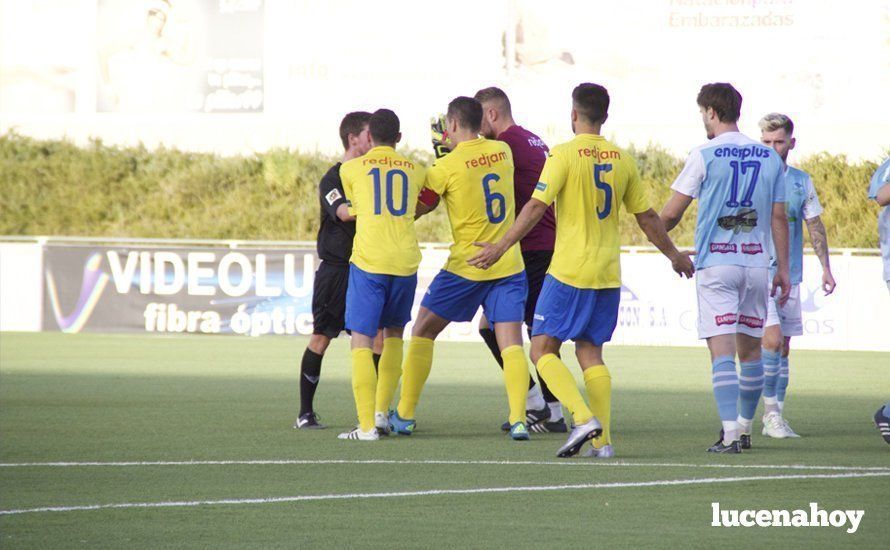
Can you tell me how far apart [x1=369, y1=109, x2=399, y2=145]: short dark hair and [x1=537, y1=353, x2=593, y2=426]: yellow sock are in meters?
1.85

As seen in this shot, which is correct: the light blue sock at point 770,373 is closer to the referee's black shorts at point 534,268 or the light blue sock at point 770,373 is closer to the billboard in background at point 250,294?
the referee's black shorts at point 534,268

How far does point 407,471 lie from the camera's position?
7.89 meters

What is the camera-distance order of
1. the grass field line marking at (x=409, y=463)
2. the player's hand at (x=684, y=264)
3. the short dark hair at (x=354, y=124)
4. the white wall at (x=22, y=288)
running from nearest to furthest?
the grass field line marking at (x=409, y=463) → the player's hand at (x=684, y=264) → the short dark hair at (x=354, y=124) → the white wall at (x=22, y=288)

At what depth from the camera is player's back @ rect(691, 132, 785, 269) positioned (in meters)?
8.64

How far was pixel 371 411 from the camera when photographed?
31.3 ft

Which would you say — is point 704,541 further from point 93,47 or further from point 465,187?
point 93,47

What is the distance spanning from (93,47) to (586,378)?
108 feet

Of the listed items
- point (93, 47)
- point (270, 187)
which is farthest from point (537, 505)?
point (93, 47)

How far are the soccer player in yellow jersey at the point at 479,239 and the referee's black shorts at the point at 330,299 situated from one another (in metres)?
0.97

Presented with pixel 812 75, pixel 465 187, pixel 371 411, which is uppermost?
pixel 812 75

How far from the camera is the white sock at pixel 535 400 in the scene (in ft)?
34.1

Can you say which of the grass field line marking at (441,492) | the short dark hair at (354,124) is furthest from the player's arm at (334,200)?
the grass field line marking at (441,492)

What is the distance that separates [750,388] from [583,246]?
159cm

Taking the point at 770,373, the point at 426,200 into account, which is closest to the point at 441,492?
the point at 426,200
